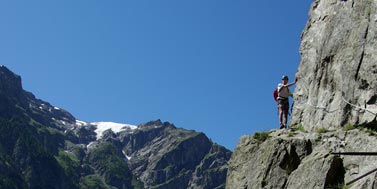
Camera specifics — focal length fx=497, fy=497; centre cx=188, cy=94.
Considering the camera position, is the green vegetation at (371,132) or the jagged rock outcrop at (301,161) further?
the green vegetation at (371,132)

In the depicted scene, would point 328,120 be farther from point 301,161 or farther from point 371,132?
point 371,132

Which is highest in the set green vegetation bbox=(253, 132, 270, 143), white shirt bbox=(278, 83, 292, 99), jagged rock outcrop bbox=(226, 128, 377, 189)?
white shirt bbox=(278, 83, 292, 99)

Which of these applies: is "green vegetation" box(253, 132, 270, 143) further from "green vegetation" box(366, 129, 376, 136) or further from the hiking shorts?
"green vegetation" box(366, 129, 376, 136)

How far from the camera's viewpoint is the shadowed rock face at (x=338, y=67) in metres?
29.1

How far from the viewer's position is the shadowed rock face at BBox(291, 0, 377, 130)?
29.1 metres

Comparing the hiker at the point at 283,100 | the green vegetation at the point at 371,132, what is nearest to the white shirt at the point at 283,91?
the hiker at the point at 283,100

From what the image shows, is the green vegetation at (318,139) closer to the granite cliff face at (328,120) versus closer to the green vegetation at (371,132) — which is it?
the granite cliff face at (328,120)

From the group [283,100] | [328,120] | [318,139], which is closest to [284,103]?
[283,100]

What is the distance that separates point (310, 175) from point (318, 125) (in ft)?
21.2

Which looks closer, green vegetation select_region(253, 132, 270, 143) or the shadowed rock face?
the shadowed rock face

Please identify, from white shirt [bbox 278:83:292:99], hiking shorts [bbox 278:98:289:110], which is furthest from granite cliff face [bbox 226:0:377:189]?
white shirt [bbox 278:83:292:99]

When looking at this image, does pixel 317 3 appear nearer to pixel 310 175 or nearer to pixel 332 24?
pixel 332 24

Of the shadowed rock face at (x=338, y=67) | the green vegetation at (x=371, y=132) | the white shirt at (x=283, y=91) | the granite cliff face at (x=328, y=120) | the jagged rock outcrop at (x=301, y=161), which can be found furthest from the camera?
the white shirt at (x=283, y=91)

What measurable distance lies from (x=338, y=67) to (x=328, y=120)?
12.7 ft
